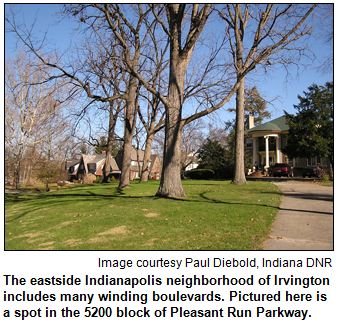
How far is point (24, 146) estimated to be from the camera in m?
35.7

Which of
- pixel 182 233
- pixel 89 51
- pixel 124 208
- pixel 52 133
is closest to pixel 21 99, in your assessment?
pixel 52 133

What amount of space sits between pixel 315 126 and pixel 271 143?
19196 millimetres

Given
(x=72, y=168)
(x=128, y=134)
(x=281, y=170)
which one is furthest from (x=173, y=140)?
(x=72, y=168)

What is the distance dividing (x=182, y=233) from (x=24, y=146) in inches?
1352

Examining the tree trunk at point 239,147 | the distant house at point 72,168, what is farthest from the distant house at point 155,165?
the tree trunk at point 239,147

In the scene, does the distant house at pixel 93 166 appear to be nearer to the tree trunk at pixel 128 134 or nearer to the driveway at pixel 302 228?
the tree trunk at pixel 128 134

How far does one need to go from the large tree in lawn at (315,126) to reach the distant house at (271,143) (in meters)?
15.3

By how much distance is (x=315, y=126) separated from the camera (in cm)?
2433

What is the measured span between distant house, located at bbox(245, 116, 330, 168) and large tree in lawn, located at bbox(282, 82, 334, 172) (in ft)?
50.4

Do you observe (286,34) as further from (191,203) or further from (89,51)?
(89,51)

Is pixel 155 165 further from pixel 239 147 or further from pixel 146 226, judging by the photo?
pixel 146 226

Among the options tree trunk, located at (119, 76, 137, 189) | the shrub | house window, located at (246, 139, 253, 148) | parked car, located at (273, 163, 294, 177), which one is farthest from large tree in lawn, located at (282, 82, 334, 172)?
house window, located at (246, 139, 253, 148)

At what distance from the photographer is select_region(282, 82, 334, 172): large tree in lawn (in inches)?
934

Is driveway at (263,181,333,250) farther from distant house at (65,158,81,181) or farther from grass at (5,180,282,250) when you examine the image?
distant house at (65,158,81,181)
